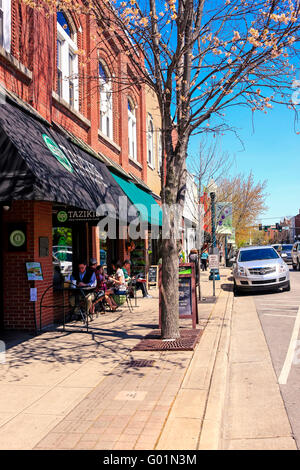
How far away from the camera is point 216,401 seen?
4.76 m

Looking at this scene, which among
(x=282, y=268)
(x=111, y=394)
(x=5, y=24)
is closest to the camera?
(x=111, y=394)

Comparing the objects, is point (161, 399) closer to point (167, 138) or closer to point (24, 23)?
point (167, 138)

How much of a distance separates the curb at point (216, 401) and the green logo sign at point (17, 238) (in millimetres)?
4293

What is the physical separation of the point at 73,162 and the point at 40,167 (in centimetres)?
269

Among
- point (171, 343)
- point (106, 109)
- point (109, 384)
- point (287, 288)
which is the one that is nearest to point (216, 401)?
point (109, 384)

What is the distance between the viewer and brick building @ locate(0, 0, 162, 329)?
21.1 feet

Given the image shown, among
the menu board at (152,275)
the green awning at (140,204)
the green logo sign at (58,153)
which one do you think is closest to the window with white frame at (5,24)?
the green logo sign at (58,153)

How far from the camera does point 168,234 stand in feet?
25.4

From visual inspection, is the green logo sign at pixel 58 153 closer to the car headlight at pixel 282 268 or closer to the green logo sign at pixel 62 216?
the green logo sign at pixel 62 216

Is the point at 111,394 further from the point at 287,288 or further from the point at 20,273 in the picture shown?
the point at 287,288

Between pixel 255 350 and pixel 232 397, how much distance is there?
2282mm

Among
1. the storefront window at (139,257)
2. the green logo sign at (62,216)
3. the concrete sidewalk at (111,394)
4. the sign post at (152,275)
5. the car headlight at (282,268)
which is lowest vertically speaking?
the concrete sidewalk at (111,394)

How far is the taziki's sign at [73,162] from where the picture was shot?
8107 mm
